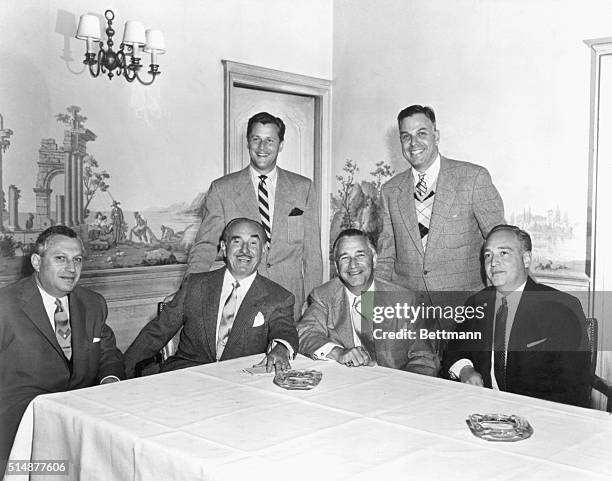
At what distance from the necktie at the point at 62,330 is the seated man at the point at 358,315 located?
97 centimetres

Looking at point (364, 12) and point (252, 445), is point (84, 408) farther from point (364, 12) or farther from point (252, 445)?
point (364, 12)

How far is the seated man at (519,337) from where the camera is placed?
9.17 feet

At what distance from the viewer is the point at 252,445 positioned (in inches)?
67.3

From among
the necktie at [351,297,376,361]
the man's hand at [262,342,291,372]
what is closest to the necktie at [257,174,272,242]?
the necktie at [351,297,376,361]

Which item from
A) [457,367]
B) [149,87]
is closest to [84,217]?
[149,87]

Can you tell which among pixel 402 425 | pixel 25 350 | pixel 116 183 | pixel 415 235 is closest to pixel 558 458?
pixel 402 425

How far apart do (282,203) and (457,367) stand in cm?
167

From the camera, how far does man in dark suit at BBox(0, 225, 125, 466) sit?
9.28 ft

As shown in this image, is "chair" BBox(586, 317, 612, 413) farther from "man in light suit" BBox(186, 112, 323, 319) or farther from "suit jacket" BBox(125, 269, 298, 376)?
"man in light suit" BBox(186, 112, 323, 319)

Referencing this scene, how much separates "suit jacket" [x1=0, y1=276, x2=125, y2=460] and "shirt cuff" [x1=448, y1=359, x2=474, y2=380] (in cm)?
137

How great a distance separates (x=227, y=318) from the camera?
319cm

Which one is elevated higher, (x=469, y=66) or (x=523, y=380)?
(x=469, y=66)

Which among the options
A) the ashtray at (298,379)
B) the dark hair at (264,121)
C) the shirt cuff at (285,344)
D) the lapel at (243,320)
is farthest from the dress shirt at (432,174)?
the ashtray at (298,379)

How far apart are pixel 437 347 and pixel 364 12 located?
2.54 meters
